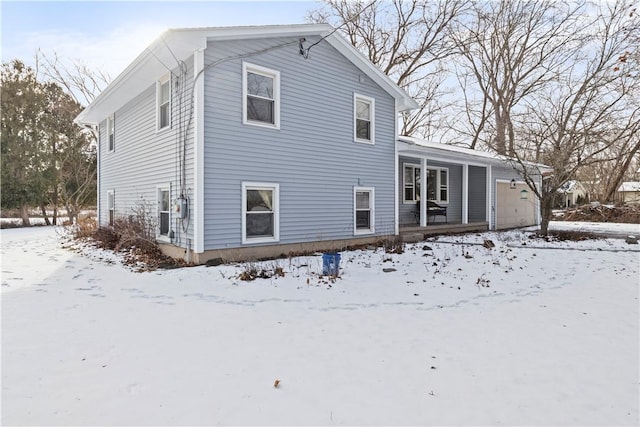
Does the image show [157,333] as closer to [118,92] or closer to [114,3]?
[114,3]

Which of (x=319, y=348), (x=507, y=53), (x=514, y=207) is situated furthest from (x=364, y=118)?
(x=507, y=53)

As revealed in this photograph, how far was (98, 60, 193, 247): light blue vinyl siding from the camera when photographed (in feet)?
26.8

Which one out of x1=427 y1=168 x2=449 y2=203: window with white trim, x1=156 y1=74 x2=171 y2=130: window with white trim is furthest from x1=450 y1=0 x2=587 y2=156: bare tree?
x1=156 y1=74 x2=171 y2=130: window with white trim

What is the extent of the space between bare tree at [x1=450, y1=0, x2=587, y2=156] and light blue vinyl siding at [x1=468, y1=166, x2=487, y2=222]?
3481 mm

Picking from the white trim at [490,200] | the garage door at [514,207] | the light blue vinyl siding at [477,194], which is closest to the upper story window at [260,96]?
the white trim at [490,200]

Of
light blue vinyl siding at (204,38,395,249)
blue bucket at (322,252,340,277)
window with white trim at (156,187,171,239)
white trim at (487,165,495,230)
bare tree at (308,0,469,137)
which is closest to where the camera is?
blue bucket at (322,252,340,277)

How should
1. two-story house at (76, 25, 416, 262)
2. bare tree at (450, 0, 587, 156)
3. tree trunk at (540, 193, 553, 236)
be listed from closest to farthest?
two-story house at (76, 25, 416, 262), tree trunk at (540, 193, 553, 236), bare tree at (450, 0, 587, 156)

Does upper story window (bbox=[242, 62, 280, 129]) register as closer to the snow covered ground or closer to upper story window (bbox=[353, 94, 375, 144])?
upper story window (bbox=[353, 94, 375, 144])

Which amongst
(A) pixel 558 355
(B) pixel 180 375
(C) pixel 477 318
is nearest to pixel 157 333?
(B) pixel 180 375

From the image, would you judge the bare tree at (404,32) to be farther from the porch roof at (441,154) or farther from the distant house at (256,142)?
the distant house at (256,142)

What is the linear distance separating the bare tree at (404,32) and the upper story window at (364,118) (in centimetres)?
1172

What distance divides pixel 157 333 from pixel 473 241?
1006 cm

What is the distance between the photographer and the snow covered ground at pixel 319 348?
265 cm

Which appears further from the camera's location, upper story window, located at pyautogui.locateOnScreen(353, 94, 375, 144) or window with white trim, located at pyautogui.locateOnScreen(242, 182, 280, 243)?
upper story window, located at pyautogui.locateOnScreen(353, 94, 375, 144)
